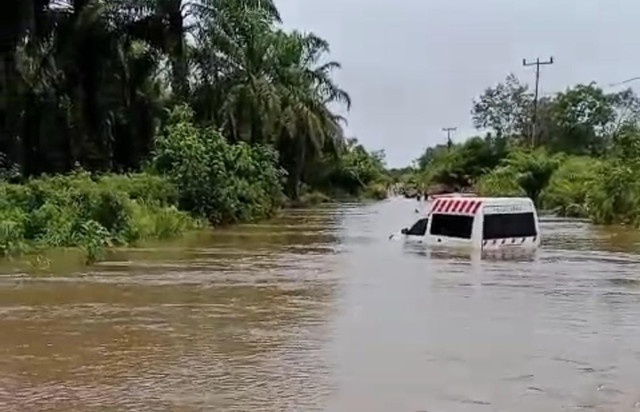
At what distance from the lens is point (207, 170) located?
38531mm

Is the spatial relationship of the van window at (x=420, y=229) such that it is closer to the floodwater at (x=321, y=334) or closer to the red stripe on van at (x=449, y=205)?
the red stripe on van at (x=449, y=205)

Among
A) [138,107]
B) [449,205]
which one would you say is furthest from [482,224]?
[138,107]

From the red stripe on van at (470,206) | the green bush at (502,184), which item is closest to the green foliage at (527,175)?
the green bush at (502,184)

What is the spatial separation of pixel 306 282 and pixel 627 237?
1786 cm

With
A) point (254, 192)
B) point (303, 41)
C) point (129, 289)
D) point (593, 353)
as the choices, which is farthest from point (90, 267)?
point (303, 41)

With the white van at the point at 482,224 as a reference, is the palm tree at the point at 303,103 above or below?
above

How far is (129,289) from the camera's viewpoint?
56.6 ft

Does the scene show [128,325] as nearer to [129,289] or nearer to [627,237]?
[129,289]

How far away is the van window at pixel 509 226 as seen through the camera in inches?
976

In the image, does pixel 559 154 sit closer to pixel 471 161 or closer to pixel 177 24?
pixel 471 161

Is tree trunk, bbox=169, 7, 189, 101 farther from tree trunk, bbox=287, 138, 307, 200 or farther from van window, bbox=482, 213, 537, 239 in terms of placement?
van window, bbox=482, 213, 537, 239

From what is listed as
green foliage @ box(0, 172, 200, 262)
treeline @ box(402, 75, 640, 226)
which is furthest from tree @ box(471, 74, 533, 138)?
green foliage @ box(0, 172, 200, 262)

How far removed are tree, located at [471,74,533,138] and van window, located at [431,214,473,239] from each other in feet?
214

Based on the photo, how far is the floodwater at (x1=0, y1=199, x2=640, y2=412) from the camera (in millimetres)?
9055
